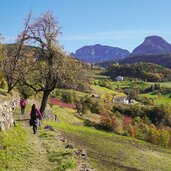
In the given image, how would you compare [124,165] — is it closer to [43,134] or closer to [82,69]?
[43,134]

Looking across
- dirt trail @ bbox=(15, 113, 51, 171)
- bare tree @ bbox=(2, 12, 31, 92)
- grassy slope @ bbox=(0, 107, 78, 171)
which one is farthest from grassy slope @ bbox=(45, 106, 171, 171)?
bare tree @ bbox=(2, 12, 31, 92)

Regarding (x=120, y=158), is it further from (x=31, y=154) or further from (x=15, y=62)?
(x=15, y=62)

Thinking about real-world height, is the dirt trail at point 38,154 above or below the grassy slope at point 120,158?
above

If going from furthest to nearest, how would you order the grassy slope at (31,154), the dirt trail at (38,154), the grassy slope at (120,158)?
the grassy slope at (120,158) → the dirt trail at (38,154) → the grassy slope at (31,154)

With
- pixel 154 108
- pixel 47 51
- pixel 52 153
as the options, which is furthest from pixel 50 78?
pixel 154 108

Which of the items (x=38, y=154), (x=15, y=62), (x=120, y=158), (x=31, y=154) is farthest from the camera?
(x=15, y=62)

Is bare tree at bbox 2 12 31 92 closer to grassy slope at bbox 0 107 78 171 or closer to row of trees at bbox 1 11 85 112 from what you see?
row of trees at bbox 1 11 85 112

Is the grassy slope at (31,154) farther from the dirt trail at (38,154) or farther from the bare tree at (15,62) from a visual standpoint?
the bare tree at (15,62)

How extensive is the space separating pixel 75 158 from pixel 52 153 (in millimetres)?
1539

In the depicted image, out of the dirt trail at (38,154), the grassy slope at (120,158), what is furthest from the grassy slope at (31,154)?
the grassy slope at (120,158)

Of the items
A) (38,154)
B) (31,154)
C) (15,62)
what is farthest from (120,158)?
(15,62)

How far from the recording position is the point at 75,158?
A: 23.8 meters

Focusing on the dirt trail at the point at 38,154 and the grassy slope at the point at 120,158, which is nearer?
the dirt trail at the point at 38,154

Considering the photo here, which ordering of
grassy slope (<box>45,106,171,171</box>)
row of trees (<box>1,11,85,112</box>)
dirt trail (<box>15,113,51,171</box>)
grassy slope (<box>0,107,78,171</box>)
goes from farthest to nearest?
row of trees (<box>1,11,85,112</box>) < grassy slope (<box>45,106,171,171</box>) < dirt trail (<box>15,113,51,171</box>) < grassy slope (<box>0,107,78,171</box>)
